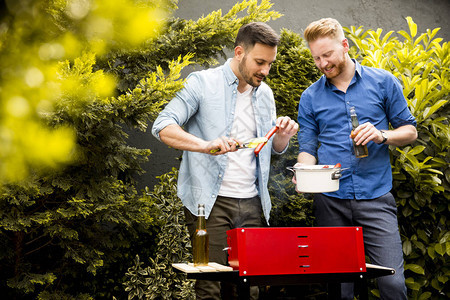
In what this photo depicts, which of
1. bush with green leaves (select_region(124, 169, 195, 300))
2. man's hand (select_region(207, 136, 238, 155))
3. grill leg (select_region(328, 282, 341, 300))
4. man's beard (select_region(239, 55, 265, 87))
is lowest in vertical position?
bush with green leaves (select_region(124, 169, 195, 300))

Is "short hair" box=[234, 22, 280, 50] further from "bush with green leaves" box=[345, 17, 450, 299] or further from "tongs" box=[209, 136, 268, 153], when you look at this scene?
"bush with green leaves" box=[345, 17, 450, 299]

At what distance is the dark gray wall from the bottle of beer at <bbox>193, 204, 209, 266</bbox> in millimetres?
2503

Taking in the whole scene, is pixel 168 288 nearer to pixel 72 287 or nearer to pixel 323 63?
pixel 72 287

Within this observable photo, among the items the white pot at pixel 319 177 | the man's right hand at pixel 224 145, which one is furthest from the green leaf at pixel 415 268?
the man's right hand at pixel 224 145

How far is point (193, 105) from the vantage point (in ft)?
8.45

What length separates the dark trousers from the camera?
2334 millimetres

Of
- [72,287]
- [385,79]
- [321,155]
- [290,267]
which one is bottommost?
[72,287]

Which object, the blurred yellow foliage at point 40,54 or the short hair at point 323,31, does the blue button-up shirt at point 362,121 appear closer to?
the short hair at point 323,31

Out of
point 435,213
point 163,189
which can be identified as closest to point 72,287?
point 163,189

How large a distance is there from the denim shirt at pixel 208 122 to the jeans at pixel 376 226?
1.23 ft

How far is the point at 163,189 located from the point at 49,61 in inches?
137

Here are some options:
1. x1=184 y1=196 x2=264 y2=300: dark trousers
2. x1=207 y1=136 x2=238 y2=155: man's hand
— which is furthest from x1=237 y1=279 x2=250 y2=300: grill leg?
x1=207 y1=136 x2=238 y2=155: man's hand

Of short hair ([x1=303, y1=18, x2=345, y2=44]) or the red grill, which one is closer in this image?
the red grill

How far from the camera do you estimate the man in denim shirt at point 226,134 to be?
243cm
